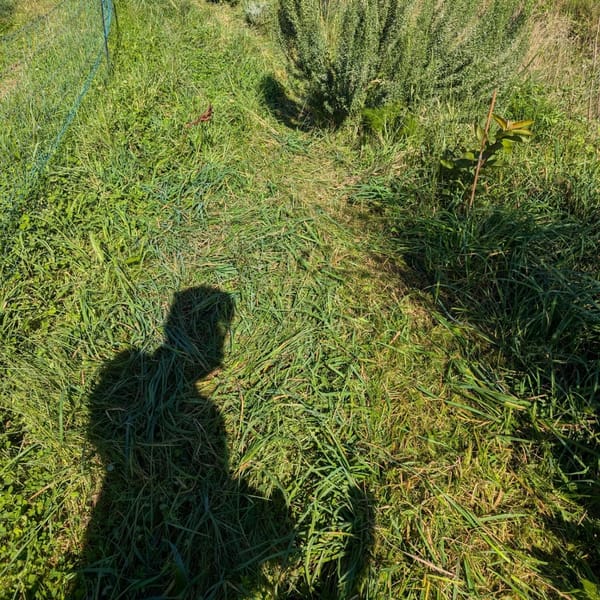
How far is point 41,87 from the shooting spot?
377 centimetres

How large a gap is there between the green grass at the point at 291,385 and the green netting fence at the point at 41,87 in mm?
163

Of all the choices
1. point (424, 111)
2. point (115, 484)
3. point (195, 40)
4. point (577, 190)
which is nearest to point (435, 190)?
point (577, 190)

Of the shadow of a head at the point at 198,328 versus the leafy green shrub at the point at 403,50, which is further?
the leafy green shrub at the point at 403,50

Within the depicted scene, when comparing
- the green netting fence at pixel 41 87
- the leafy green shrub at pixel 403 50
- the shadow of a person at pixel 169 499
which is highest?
the green netting fence at pixel 41 87

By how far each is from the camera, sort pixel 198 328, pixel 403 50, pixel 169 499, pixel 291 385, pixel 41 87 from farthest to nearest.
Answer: pixel 41 87 → pixel 403 50 → pixel 198 328 → pixel 291 385 → pixel 169 499

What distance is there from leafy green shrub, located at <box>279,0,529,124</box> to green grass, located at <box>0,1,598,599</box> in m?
0.61

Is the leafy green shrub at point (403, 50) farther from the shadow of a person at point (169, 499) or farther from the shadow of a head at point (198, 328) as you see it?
the shadow of a person at point (169, 499)

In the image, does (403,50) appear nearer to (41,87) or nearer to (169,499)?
(41,87)

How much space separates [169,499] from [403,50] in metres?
3.64

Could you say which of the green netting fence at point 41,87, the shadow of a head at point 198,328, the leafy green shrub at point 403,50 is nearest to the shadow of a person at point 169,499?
the shadow of a head at point 198,328

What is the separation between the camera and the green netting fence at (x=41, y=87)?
9.70ft

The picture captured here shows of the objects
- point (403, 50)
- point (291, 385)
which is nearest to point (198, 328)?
point (291, 385)

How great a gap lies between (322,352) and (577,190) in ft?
6.71

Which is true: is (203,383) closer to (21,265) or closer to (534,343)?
(21,265)
